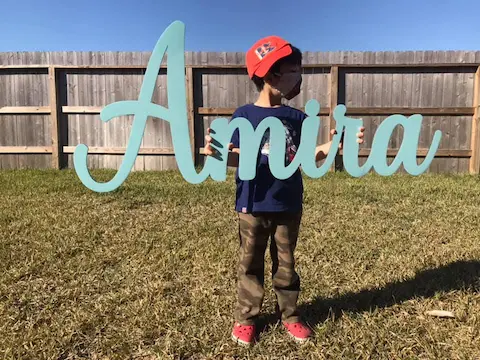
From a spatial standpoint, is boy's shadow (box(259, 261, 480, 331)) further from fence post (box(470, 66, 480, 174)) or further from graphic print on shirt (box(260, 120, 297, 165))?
fence post (box(470, 66, 480, 174))

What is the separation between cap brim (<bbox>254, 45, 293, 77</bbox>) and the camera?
1.75 meters

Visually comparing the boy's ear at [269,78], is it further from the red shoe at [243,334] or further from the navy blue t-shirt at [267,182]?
the red shoe at [243,334]

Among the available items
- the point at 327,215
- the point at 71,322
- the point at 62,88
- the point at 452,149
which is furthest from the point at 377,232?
the point at 62,88

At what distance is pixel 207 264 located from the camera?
2.85 meters

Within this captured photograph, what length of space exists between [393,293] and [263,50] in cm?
155

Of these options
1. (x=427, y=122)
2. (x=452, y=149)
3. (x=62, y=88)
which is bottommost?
(x=452, y=149)

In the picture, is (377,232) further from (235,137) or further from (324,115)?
(324,115)

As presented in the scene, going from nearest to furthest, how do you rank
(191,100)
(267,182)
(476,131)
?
(267,182) → (476,131) → (191,100)

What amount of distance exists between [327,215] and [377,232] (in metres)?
0.64

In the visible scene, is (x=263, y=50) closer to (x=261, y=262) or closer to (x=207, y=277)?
(x=261, y=262)

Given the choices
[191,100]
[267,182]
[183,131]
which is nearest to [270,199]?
[267,182]

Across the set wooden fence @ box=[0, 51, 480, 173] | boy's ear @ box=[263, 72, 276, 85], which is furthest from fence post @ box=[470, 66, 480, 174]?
boy's ear @ box=[263, 72, 276, 85]

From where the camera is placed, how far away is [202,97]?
6.68 meters

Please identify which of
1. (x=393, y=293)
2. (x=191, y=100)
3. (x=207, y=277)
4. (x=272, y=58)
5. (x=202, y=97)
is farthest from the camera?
(x=202, y=97)
